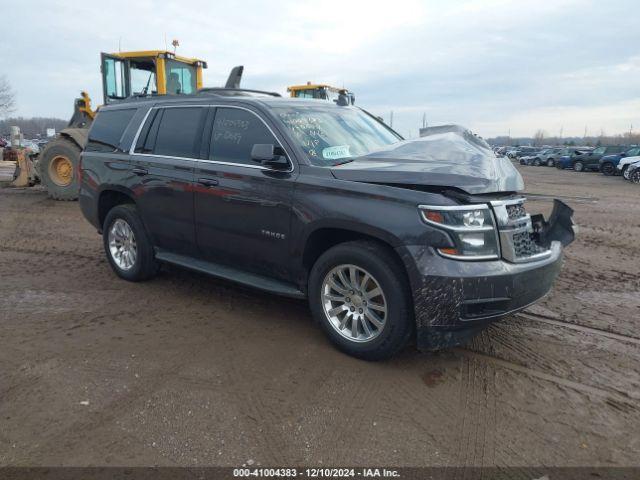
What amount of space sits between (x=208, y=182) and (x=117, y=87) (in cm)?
842

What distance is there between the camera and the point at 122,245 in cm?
587

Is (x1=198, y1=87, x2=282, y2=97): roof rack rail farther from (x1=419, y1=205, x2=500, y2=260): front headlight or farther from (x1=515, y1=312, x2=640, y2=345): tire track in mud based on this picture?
(x1=515, y1=312, x2=640, y2=345): tire track in mud

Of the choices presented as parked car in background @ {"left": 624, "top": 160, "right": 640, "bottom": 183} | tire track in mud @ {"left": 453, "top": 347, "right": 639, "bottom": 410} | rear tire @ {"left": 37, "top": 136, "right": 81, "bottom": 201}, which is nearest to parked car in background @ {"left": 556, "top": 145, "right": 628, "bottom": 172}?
parked car in background @ {"left": 624, "top": 160, "right": 640, "bottom": 183}

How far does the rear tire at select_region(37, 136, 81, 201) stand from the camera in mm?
11898

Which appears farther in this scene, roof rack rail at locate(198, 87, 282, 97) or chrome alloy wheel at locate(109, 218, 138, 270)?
chrome alloy wheel at locate(109, 218, 138, 270)

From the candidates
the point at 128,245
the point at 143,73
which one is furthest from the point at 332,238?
the point at 143,73

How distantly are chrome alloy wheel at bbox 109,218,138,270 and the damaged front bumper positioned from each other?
3.46m

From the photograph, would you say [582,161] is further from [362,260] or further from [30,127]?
[30,127]

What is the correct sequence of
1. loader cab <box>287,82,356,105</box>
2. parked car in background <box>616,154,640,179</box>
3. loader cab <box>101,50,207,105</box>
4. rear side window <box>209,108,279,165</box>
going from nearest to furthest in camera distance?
rear side window <box>209,108,279,165</box> < loader cab <box>101,50,207,105</box> < loader cab <box>287,82,356,105</box> < parked car in background <box>616,154,640,179</box>

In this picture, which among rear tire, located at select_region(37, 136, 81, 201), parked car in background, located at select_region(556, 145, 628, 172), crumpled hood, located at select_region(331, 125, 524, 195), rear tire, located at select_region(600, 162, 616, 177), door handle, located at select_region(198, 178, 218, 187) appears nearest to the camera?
crumpled hood, located at select_region(331, 125, 524, 195)

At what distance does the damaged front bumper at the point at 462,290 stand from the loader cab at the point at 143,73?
9573 millimetres

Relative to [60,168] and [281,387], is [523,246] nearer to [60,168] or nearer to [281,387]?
[281,387]

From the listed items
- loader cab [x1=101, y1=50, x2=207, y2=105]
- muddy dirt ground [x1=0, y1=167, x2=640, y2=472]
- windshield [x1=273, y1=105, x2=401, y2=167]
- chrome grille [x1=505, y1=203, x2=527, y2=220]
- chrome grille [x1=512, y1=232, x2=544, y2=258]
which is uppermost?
loader cab [x1=101, y1=50, x2=207, y2=105]

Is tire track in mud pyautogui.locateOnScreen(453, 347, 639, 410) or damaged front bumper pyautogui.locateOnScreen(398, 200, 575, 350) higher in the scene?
damaged front bumper pyautogui.locateOnScreen(398, 200, 575, 350)
